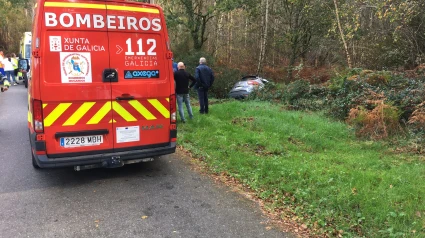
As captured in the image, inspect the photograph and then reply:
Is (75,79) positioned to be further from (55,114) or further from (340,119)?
(340,119)

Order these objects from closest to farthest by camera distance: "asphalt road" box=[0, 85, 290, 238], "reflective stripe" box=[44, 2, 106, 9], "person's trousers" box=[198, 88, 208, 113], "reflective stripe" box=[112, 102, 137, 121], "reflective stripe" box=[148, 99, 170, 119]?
A: "asphalt road" box=[0, 85, 290, 238], "reflective stripe" box=[44, 2, 106, 9], "reflective stripe" box=[112, 102, 137, 121], "reflective stripe" box=[148, 99, 170, 119], "person's trousers" box=[198, 88, 208, 113]

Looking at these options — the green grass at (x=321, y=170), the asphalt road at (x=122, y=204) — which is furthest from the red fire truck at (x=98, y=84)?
the green grass at (x=321, y=170)

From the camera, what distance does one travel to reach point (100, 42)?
4688 millimetres

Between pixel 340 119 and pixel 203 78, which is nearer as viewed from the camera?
pixel 340 119

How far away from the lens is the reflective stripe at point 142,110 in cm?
497

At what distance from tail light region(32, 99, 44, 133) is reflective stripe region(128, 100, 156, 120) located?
46.7 inches

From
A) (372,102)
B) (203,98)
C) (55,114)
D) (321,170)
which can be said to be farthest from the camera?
(203,98)

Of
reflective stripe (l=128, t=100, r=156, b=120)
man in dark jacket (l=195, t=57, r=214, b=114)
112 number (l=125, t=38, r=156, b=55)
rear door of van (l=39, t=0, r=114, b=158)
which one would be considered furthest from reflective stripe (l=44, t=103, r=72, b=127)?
man in dark jacket (l=195, t=57, r=214, b=114)

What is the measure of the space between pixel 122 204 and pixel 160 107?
5.27ft

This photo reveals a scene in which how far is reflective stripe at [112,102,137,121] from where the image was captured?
191 inches

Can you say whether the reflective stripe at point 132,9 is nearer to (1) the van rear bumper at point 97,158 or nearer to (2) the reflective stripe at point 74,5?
(2) the reflective stripe at point 74,5

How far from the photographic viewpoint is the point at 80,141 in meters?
4.67

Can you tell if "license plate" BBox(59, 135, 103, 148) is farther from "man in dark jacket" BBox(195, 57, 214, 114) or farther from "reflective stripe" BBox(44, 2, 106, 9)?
"man in dark jacket" BBox(195, 57, 214, 114)

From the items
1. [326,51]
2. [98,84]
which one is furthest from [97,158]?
[326,51]
